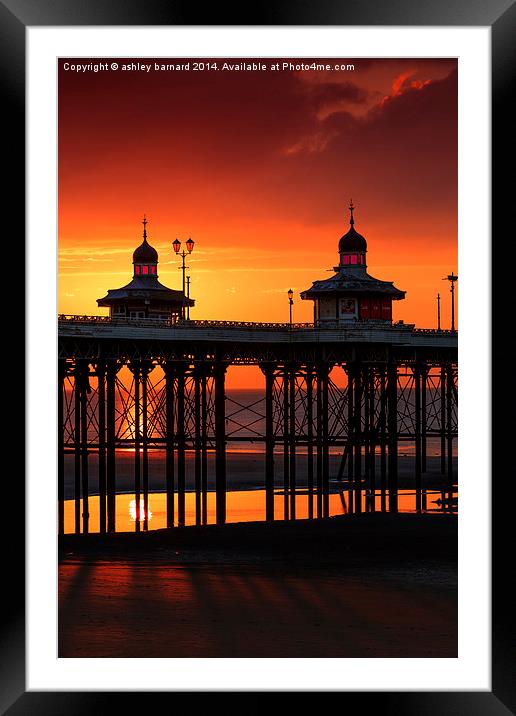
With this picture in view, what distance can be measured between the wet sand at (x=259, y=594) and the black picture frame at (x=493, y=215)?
3.34 m

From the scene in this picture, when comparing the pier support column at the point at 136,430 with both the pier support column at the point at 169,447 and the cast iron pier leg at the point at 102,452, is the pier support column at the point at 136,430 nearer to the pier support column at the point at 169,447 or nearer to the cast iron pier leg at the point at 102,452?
the pier support column at the point at 169,447

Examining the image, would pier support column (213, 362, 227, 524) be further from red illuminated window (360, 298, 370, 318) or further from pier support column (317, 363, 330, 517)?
red illuminated window (360, 298, 370, 318)

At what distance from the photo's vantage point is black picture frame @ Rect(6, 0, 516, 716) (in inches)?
516

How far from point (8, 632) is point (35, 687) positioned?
73cm

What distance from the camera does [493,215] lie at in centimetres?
1335

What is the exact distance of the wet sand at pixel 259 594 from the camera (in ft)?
56.8

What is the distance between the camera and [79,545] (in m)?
30.9

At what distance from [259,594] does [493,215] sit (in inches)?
411

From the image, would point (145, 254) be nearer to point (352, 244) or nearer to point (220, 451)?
point (352, 244)

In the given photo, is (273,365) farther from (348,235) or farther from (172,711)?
(172,711)

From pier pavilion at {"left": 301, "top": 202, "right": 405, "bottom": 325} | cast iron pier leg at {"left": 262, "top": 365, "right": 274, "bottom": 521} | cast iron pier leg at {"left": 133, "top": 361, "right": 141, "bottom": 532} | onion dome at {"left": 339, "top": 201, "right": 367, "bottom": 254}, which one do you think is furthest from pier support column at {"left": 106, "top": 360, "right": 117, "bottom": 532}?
onion dome at {"left": 339, "top": 201, "right": 367, "bottom": 254}

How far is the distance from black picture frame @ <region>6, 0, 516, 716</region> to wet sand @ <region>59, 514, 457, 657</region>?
3.34 metres

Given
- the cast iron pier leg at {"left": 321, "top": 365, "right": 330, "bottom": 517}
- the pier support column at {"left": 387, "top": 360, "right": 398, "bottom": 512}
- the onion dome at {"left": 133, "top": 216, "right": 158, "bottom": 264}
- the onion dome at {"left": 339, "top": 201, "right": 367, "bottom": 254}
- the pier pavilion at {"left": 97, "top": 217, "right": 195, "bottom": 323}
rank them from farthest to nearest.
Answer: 1. the onion dome at {"left": 133, "top": 216, "right": 158, "bottom": 264}
2. the pier pavilion at {"left": 97, "top": 217, "right": 195, "bottom": 323}
3. the onion dome at {"left": 339, "top": 201, "right": 367, "bottom": 254}
4. the pier support column at {"left": 387, "top": 360, "right": 398, "bottom": 512}
5. the cast iron pier leg at {"left": 321, "top": 365, "right": 330, "bottom": 517}

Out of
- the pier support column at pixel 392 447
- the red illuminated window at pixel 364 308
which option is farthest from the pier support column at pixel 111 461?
the red illuminated window at pixel 364 308
